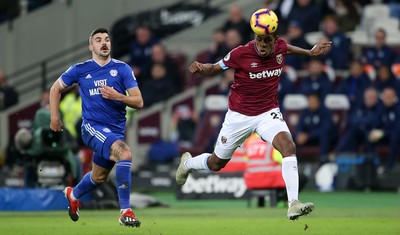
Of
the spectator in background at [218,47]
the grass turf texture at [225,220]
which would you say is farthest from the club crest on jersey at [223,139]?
the spectator in background at [218,47]

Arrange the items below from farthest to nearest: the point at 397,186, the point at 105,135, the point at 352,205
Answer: the point at 397,186 → the point at 352,205 → the point at 105,135

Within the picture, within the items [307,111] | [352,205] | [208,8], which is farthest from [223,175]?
[208,8]

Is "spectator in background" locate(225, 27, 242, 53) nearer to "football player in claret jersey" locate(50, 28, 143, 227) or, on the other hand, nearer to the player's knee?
the player's knee

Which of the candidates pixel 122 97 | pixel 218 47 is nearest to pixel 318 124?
pixel 218 47

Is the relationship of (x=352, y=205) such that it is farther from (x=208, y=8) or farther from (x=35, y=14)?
(x=35, y=14)

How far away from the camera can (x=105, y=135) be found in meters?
14.5

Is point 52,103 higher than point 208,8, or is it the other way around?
point 208,8

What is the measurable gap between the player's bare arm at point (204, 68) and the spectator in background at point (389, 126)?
10732 millimetres

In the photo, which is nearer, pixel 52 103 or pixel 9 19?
pixel 52 103

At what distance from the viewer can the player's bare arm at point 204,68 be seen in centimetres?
1470

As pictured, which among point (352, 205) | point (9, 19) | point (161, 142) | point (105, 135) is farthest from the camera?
point (9, 19)

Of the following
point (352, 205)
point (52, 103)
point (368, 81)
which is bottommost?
point (352, 205)

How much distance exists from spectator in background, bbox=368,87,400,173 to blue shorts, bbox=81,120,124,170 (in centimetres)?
1133

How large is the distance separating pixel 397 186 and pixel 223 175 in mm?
5130
